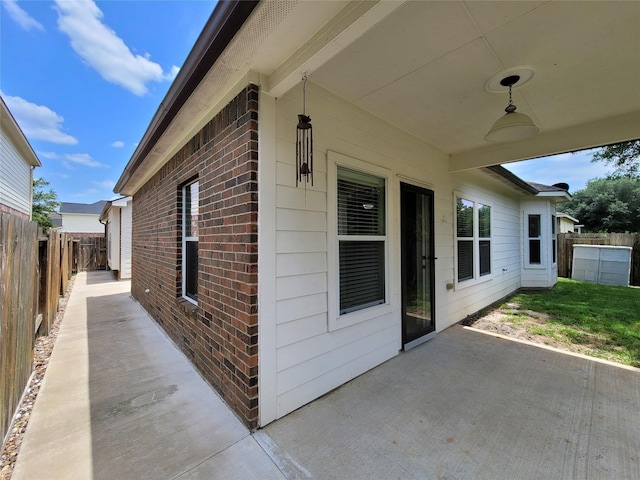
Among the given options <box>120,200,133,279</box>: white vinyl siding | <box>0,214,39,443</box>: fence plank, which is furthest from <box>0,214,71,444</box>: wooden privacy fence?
<box>120,200,133,279</box>: white vinyl siding

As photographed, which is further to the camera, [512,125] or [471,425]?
[512,125]

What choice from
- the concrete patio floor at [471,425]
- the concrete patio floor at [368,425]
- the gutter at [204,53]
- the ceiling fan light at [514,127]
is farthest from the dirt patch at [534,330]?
the gutter at [204,53]

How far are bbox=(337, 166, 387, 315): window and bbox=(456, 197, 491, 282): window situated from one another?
237cm

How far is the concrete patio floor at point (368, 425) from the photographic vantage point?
1773 millimetres

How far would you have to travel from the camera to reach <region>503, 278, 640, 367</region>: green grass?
12.5 ft

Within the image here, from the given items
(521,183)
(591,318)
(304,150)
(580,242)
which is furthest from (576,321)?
(580,242)

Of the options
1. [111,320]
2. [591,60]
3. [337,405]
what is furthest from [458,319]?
[111,320]

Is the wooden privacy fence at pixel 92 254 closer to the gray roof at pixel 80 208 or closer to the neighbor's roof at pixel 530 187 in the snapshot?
the gray roof at pixel 80 208

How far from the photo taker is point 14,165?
8.41 meters

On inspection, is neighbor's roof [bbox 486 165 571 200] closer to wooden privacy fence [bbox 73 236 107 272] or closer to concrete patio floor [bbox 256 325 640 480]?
concrete patio floor [bbox 256 325 640 480]

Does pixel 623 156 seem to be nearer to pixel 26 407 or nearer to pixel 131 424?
pixel 131 424

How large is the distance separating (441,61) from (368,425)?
3.02 metres

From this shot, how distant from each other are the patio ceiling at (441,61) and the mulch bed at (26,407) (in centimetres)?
296

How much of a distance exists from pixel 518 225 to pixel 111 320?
10.6m
